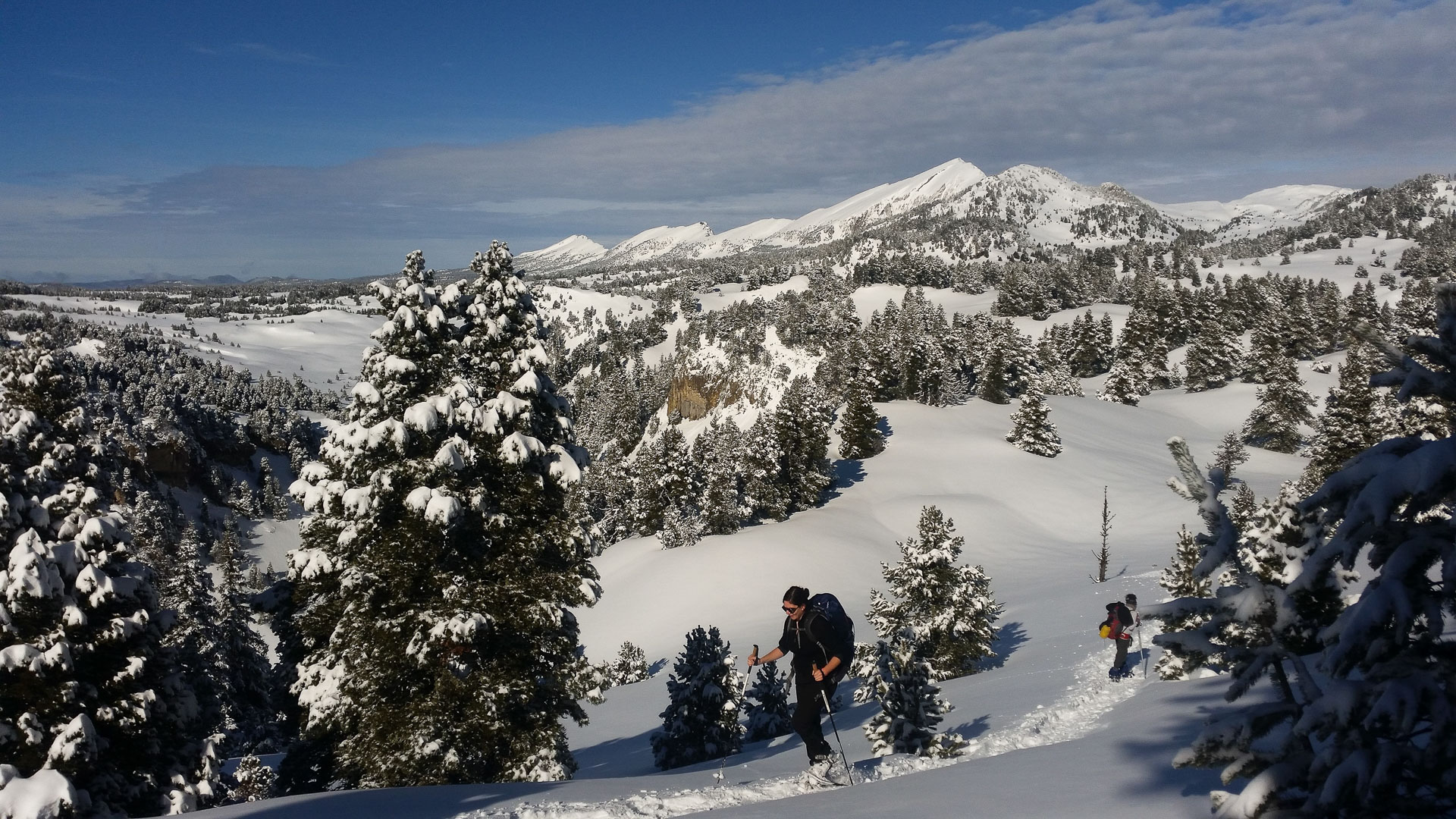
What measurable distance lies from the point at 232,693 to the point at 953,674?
28.4m

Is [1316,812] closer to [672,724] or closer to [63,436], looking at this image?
[63,436]

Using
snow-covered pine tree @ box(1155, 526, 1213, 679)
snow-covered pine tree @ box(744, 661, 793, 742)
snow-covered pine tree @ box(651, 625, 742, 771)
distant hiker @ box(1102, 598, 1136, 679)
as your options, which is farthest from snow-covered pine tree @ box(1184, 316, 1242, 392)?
snow-covered pine tree @ box(651, 625, 742, 771)

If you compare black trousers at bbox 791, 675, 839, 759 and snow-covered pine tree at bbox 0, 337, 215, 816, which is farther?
snow-covered pine tree at bbox 0, 337, 215, 816

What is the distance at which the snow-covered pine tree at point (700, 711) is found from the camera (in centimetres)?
1811

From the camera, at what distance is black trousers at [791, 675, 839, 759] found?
316 inches

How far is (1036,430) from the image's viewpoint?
191 feet

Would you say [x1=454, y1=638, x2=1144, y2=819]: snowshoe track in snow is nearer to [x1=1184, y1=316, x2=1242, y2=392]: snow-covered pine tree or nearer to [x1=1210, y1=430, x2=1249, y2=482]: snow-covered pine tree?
[x1=1210, y1=430, x2=1249, y2=482]: snow-covered pine tree

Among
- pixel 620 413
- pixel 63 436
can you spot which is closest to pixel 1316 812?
pixel 63 436

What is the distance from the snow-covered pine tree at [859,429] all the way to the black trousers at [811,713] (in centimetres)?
5275

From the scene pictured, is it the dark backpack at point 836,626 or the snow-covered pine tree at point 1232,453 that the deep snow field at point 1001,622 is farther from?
the snow-covered pine tree at point 1232,453

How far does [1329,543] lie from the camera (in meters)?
2.95

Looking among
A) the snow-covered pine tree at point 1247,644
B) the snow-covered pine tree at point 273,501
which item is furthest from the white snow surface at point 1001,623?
the snow-covered pine tree at point 273,501

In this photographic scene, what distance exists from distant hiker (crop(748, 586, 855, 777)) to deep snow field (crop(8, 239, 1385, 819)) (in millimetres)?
547

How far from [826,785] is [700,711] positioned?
38.8 feet
